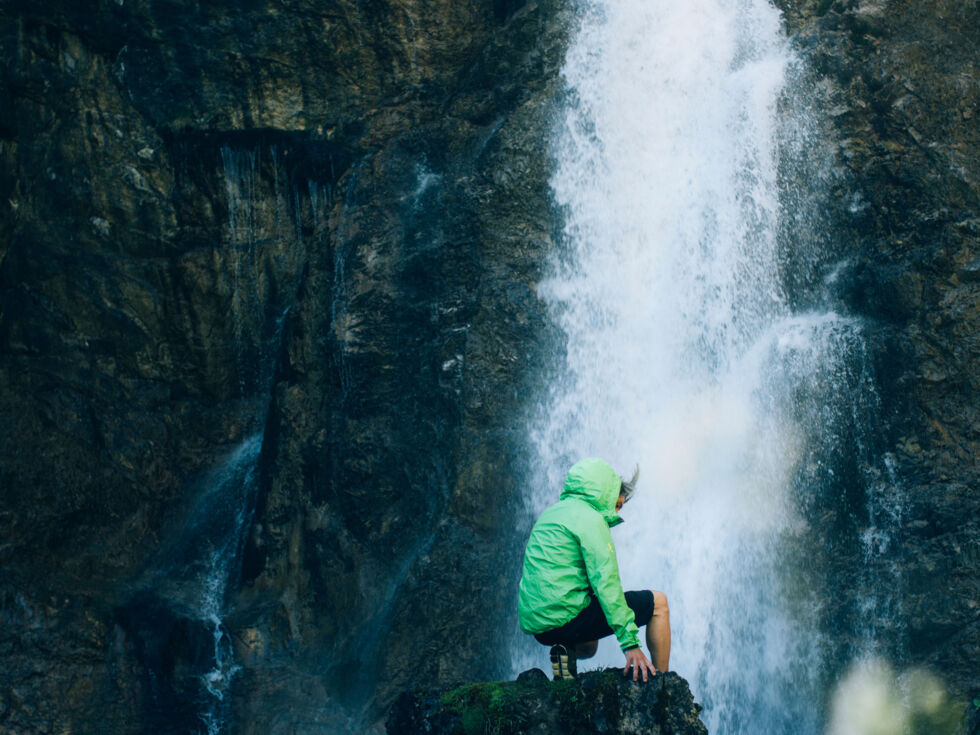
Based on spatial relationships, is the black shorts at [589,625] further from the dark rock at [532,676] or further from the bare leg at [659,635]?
the dark rock at [532,676]

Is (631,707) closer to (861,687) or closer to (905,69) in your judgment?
(861,687)

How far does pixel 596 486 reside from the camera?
5.52 m

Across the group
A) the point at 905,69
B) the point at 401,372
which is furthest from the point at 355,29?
the point at 905,69

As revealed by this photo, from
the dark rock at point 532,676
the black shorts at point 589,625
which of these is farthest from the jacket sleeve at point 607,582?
the dark rock at point 532,676

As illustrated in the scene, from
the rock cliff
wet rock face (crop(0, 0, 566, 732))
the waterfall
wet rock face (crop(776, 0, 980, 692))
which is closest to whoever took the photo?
wet rock face (crop(776, 0, 980, 692))

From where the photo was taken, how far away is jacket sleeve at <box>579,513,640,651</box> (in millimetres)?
5203

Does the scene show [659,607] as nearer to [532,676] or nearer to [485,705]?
[532,676]

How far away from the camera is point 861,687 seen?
8484 millimetres

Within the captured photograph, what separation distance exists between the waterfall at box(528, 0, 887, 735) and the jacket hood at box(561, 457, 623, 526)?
162 inches

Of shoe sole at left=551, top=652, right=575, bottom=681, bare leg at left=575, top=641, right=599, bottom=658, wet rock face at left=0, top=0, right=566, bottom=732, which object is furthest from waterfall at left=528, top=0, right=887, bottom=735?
shoe sole at left=551, top=652, right=575, bottom=681

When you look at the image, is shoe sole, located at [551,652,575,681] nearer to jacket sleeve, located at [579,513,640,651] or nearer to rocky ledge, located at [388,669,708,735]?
rocky ledge, located at [388,669,708,735]

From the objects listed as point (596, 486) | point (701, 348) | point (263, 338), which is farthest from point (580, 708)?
point (263, 338)

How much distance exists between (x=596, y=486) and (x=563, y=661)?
4.04 feet

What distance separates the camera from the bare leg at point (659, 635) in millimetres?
5668
